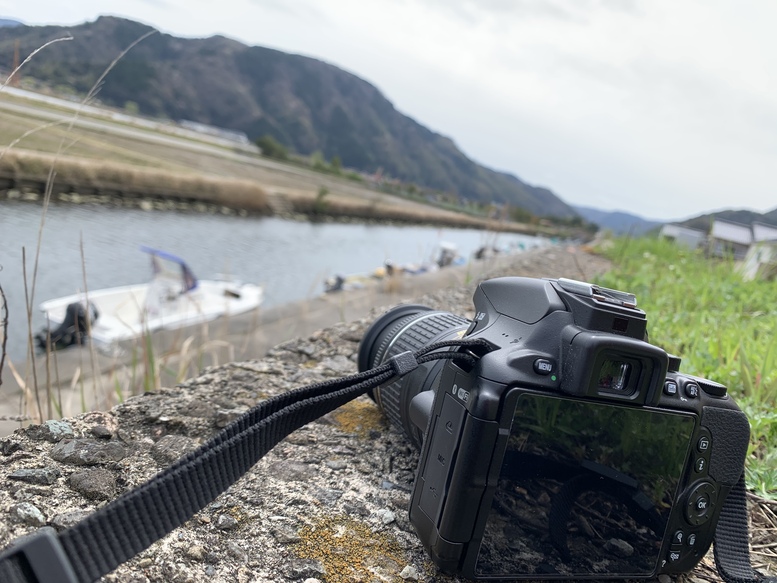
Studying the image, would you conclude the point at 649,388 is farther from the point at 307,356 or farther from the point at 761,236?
the point at 761,236

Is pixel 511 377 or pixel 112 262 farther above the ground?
pixel 511 377

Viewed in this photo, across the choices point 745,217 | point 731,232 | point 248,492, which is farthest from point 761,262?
point 248,492

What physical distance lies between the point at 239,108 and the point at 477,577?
55.6 metres

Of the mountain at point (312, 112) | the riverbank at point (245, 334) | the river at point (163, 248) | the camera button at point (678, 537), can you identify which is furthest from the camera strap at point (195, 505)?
the mountain at point (312, 112)

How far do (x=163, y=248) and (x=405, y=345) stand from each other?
11.6 m

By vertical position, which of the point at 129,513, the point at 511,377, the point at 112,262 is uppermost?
the point at 511,377

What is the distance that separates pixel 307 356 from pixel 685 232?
21.2 feet

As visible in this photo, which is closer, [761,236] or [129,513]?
[129,513]

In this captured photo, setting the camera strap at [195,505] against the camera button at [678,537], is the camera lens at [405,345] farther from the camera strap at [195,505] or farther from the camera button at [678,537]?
the camera button at [678,537]

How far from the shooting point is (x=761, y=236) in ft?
16.1

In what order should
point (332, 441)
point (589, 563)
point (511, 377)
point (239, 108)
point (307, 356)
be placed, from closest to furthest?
point (511, 377) < point (589, 563) < point (332, 441) < point (307, 356) < point (239, 108)

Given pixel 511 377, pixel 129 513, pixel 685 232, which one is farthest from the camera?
pixel 685 232

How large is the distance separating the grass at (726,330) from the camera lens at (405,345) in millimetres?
868

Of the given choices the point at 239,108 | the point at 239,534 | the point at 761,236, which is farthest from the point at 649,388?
the point at 239,108
